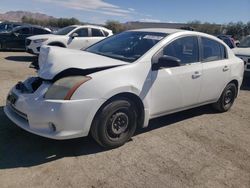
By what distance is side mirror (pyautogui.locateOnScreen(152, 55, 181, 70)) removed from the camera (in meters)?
4.43

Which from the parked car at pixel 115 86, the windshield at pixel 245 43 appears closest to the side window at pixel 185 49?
the parked car at pixel 115 86

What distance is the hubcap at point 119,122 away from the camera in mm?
4098

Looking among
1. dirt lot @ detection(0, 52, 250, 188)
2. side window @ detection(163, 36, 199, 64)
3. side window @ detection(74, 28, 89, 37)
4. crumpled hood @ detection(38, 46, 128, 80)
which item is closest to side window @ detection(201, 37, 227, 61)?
side window @ detection(163, 36, 199, 64)

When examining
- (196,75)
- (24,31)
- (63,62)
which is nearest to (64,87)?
(63,62)

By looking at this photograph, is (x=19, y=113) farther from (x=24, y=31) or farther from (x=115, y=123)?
(x=24, y=31)

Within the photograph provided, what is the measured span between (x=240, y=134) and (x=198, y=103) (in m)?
0.89

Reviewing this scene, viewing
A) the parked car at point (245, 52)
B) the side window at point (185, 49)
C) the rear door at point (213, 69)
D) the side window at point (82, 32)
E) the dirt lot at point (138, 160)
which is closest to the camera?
the dirt lot at point (138, 160)

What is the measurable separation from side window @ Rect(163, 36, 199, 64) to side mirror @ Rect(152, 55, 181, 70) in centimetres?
22

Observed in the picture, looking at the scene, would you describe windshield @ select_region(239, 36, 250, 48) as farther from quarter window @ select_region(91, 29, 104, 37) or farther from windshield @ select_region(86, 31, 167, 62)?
windshield @ select_region(86, 31, 167, 62)

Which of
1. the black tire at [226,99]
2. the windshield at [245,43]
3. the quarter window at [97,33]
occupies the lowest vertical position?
the black tire at [226,99]

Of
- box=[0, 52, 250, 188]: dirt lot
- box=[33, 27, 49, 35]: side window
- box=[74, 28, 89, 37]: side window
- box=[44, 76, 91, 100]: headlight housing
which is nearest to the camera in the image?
box=[0, 52, 250, 188]: dirt lot

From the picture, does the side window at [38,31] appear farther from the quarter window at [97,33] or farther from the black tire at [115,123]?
the black tire at [115,123]

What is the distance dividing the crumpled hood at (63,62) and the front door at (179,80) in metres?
0.71

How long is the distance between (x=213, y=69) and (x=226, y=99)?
3.59 feet
